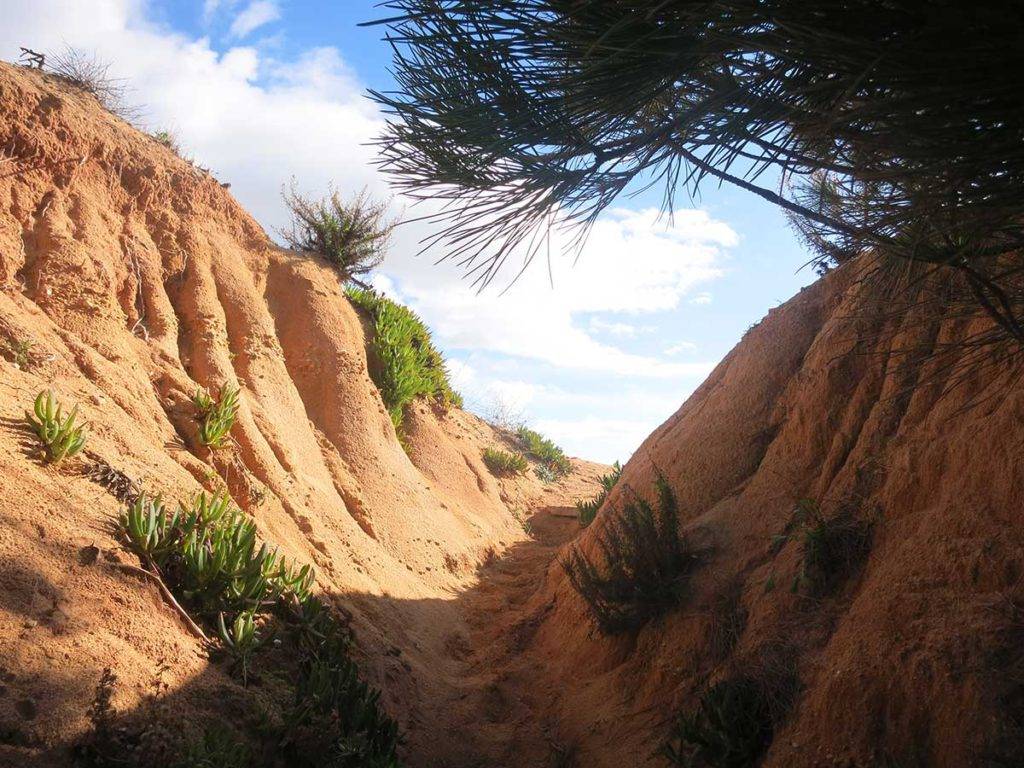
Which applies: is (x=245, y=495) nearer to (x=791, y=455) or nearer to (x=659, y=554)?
(x=659, y=554)

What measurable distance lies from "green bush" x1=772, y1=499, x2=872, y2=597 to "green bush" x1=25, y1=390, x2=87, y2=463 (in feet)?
16.9

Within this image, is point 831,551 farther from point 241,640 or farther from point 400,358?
point 400,358

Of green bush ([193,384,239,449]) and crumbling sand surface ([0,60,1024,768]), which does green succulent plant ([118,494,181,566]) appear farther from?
green bush ([193,384,239,449])

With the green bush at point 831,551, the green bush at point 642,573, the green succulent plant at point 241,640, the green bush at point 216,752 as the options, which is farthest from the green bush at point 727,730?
the green succulent plant at point 241,640

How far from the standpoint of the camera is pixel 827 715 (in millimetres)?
4008

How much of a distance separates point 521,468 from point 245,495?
33.4ft

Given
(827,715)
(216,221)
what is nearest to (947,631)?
(827,715)

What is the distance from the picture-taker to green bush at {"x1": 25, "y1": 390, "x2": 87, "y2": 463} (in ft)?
15.4

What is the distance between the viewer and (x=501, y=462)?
16.1 meters

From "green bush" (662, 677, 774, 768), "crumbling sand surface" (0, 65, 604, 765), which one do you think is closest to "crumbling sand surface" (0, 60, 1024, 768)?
"crumbling sand surface" (0, 65, 604, 765)

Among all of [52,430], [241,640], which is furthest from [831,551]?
[52,430]

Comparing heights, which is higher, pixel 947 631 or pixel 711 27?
pixel 711 27

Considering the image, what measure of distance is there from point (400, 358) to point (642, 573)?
7484 mm

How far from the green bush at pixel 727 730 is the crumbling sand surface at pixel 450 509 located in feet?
0.47
